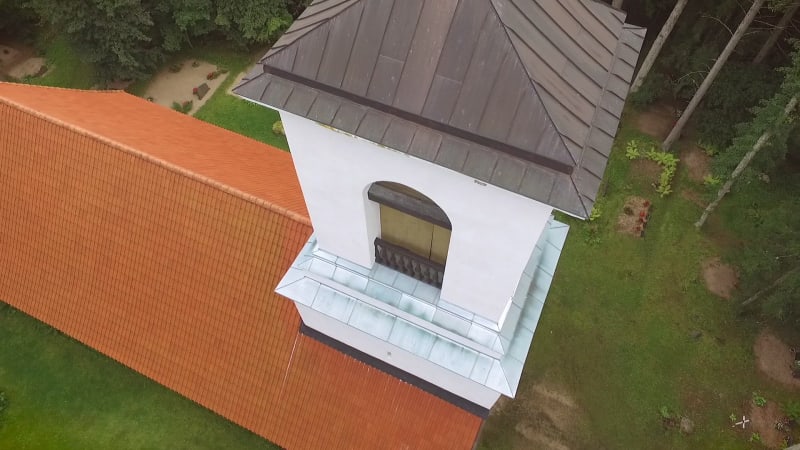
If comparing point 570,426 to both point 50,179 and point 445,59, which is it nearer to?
point 445,59

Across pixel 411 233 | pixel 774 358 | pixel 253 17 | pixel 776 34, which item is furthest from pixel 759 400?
pixel 253 17

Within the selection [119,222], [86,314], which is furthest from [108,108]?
[86,314]

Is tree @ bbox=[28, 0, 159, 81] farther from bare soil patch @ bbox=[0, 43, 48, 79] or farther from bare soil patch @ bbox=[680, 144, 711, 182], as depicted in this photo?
bare soil patch @ bbox=[680, 144, 711, 182]

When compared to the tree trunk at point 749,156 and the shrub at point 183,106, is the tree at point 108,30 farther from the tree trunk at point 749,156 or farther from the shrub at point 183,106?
the tree trunk at point 749,156

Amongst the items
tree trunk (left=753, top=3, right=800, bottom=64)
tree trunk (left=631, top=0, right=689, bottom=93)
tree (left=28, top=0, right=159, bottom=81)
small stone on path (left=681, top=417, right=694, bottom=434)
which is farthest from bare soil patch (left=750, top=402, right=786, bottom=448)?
tree (left=28, top=0, right=159, bottom=81)

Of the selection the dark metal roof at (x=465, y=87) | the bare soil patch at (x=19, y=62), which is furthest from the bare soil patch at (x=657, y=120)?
the bare soil patch at (x=19, y=62)
